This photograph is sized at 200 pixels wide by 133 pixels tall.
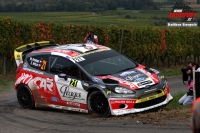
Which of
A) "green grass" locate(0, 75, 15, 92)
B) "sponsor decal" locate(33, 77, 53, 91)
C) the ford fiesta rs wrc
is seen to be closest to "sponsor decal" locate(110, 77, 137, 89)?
the ford fiesta rs wrc

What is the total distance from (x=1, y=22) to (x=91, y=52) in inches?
381

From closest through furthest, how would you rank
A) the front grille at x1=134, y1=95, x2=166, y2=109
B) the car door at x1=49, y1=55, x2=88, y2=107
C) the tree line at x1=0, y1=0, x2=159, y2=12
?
1. the front grille at x1=134, y1=95, x2=166, y2=109
2. the car door at x1=49, y1=55, x2=88, y2=107
3. the tree line at x1=0, y1=0, x2=159, y2=12

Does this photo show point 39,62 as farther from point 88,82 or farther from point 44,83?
point 88,82

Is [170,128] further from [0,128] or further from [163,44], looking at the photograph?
[163,44]

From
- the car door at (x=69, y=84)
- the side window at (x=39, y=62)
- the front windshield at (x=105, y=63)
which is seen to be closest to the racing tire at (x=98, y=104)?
the car door at (x=69, y=84)

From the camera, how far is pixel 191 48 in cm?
3234

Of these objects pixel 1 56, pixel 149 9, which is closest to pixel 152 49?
pixel 1 56

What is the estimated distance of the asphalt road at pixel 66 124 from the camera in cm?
1070

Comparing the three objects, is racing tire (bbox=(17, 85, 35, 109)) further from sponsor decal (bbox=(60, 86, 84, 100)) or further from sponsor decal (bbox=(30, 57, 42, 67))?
sponsor decal (bbox=(60, 86, 84, 100))

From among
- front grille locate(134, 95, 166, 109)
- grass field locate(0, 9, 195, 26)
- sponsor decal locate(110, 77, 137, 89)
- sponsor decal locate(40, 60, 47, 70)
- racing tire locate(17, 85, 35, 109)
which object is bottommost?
grass field locate(0, 9, 195, 26)

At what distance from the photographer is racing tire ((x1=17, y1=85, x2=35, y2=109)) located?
1402 centimetres

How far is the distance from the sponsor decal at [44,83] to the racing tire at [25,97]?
0.37 meters

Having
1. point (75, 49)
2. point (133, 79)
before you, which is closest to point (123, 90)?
point (133, 79)

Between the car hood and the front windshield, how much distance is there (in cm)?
33
